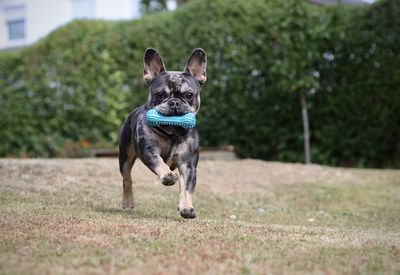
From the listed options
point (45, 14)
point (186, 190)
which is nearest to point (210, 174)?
point (186, 190)

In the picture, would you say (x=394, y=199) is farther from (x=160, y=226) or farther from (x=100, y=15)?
(x=100, y=15)

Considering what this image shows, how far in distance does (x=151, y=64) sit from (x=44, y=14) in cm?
2061

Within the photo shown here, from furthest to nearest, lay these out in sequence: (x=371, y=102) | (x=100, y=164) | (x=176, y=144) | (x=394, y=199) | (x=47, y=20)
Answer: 1. (x=47, y=20)
2. (x=371, y=102)
3. (x=100, y=164)
4. (x=394, y=199)
5. (x=176, y=144)

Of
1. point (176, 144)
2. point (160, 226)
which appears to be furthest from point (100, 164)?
point (160, 226)

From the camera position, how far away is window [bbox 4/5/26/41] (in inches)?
1101

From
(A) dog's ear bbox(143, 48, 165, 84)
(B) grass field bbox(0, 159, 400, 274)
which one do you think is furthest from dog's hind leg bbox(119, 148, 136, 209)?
(A) dog's ear bbox(143, 48, 165, 84)

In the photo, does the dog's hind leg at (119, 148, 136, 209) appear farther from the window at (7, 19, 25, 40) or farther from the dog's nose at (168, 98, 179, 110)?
the window at (7, 19, 25, 40)

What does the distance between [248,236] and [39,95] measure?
12728 mm

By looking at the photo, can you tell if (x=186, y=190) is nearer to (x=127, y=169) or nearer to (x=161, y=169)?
(x=161, y=169)

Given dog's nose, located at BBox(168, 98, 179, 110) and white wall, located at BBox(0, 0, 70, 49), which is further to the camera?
white wall, located at BBox(0, 0, 70, 49)

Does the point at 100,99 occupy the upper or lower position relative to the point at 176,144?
lower

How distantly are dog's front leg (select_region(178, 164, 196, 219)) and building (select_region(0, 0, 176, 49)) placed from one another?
59.1ft

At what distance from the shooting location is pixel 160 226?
20.7 feet

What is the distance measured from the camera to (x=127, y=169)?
26.4 ft
